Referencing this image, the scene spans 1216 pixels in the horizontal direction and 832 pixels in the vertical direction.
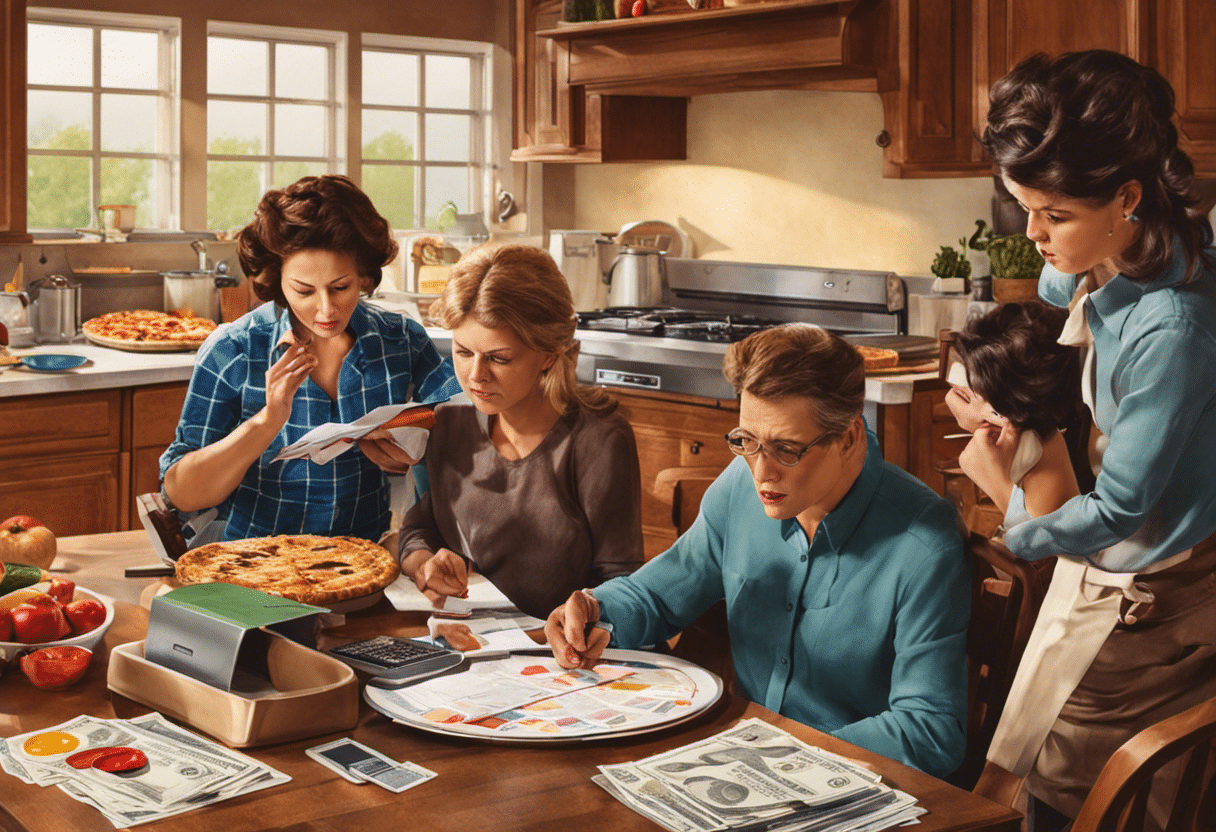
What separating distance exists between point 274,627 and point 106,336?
3.07m

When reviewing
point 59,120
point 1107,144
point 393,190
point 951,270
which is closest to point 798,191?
point 951,270

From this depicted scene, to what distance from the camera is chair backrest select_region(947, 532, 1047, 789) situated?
5.43 feet

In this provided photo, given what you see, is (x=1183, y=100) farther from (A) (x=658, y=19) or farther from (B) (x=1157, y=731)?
(B) (x=1157, y=731)

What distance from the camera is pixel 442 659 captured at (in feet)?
5.37

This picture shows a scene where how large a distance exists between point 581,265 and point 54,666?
3590 millimetres

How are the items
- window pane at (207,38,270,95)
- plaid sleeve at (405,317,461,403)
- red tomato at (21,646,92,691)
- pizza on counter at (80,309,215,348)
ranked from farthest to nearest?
1. window pane at (207,38,270,95)
2. pizza on counter at (80,309,215,348)
3. plaid sleeve at (405,317,461,403)
4. red tomato at (21,646,92,691)

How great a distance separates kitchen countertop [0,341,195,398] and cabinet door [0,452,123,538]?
22cm

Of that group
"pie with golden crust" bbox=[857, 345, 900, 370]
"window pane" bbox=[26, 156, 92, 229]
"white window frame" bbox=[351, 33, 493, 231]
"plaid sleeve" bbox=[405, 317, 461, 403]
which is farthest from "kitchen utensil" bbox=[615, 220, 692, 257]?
"plaid sleeve" bbox=[405, 317, 461, 403]

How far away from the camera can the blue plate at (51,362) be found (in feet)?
12.7

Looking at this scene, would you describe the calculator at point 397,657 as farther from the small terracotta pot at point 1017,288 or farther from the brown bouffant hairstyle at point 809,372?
the small terracotta pot at point 1017,288

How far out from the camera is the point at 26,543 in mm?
2021

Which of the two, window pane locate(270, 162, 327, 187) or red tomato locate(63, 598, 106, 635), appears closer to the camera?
red tomato locate(63, 598, 106, 635)

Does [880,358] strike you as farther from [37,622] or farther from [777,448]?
[37,622]

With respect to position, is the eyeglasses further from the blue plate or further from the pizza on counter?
the pizza on counter
